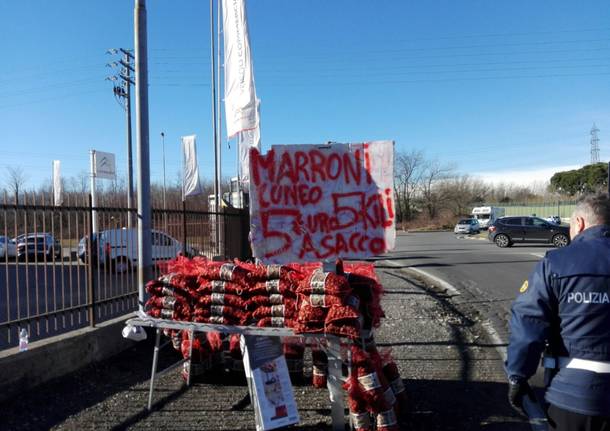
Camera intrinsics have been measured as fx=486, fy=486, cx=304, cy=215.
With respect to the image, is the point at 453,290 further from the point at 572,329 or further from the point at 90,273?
the point at 572,329

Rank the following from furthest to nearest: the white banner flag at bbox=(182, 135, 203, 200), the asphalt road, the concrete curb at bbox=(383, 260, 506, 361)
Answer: the white banner flag at bbox=(182, 135, 203, 200) → the asphalt road → the concrete curb at bbox=(383, 260, 506, 361)

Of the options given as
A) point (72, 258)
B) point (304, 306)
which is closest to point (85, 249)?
point (72, 258)

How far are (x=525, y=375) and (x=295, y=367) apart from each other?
3.27 m

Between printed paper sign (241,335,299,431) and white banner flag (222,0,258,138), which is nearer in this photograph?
printed paper sign (241,335,299,431)

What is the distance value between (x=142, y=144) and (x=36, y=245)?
161 cm

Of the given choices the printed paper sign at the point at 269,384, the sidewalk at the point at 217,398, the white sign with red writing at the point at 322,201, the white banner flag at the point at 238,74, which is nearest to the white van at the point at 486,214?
the white banner flag at the point at 238,74

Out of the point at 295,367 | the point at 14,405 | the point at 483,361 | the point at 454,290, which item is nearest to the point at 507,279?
the point at 454,290

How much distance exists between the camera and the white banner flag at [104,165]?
45.6 ft

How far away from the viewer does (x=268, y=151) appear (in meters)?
4.05

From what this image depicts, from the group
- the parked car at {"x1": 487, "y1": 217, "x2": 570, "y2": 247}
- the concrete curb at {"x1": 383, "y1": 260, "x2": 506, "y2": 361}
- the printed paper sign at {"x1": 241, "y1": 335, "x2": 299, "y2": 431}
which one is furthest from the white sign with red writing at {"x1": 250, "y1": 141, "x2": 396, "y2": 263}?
the parked car at {"x1": 487, "y1": 217, "x2": 570, "y2": 247}

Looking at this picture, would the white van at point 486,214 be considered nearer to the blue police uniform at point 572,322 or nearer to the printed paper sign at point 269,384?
the printed paper sign at point 269,384

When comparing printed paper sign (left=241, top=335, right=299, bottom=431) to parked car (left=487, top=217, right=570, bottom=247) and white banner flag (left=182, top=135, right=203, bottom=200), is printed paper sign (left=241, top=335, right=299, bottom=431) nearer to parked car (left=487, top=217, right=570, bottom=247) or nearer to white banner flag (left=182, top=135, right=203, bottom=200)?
white banner flag (left=182, top=135, right=203, bottom=200)

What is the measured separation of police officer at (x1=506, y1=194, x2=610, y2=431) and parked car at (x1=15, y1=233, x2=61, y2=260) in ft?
15.6

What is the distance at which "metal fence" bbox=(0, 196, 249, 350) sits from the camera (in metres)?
4.98
